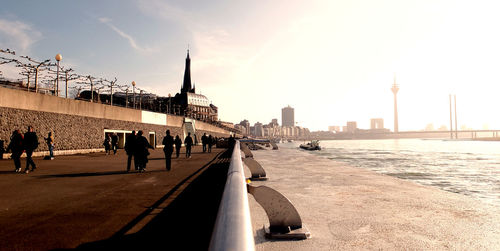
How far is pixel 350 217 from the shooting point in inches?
212

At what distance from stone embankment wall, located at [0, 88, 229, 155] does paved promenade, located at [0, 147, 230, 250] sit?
34.0 ft

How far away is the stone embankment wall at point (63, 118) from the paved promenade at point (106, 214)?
10.4 meters

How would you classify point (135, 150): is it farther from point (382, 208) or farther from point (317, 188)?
point (382, 208)

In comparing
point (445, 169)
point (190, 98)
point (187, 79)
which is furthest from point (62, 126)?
point (187, 79)

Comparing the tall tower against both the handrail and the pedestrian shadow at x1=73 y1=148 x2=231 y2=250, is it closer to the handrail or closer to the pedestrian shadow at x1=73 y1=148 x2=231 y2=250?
the pedestrian shadow at x1=73 y1=148 x2=231 y2=250

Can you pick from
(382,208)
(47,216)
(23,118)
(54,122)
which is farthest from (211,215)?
(54,122)

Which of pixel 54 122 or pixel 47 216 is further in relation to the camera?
pixel 54 122

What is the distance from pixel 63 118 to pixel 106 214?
1937 cm

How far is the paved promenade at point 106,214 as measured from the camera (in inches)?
159

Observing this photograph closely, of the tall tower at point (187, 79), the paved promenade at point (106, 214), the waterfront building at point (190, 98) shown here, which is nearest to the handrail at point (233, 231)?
the paved promenade at point (106, 214)

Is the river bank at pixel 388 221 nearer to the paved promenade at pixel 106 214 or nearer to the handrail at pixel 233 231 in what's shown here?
→ the paved promenade at pixel 106 214

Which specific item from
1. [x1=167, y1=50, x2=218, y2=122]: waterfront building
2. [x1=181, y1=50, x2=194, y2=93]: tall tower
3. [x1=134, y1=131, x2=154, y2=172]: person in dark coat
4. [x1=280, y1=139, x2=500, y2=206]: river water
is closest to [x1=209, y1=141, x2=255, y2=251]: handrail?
[x1=280, y1=139, x2=500, y2=206]: river water

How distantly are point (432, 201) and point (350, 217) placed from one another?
3.00 m

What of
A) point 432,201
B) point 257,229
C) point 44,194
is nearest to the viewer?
point 257,229
